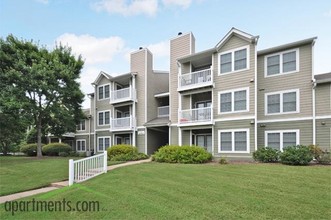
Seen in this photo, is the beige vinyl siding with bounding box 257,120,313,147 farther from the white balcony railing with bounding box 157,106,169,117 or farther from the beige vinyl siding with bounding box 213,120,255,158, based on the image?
the white balcony railing with bounding box 157,106,169,117

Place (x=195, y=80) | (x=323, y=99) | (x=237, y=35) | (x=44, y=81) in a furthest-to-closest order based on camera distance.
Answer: (x=44, y=81)
(x=195, y=80)
(x=237, y=35)
(x=323, y=99)

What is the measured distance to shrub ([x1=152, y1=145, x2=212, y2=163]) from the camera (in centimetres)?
1477

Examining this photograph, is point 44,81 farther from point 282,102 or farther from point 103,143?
point 282,102

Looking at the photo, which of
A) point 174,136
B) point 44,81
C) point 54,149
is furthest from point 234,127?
point 54,149

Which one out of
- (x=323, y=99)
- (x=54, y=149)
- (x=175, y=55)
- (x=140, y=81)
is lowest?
(x=54, y=149)

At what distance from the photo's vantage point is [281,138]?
50.2 feet

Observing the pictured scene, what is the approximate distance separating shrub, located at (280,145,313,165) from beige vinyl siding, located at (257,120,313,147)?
2.16 metres

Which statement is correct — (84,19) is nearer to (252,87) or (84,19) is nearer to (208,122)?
(208,122)

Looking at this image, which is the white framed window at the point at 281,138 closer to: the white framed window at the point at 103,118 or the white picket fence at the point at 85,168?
the white picket fence at the point at 85,168

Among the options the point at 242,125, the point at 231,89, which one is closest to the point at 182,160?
the point at 242,125

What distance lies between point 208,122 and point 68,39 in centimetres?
1833

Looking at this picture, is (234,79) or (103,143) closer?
(234,79)

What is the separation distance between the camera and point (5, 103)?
18.6 meters

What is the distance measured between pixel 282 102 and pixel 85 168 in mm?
13597
